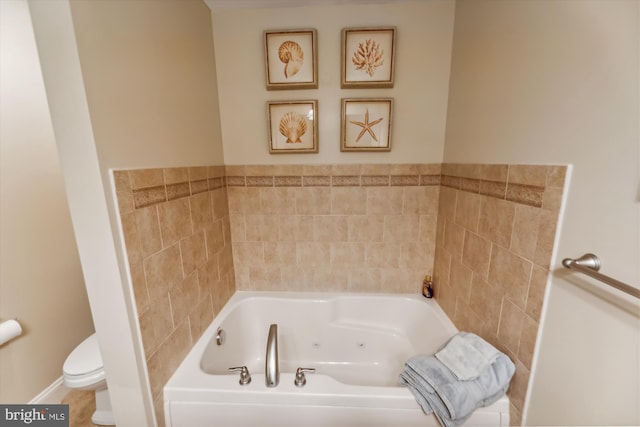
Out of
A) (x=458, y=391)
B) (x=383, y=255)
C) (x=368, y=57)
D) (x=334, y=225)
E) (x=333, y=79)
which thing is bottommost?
(x=458, y=391)

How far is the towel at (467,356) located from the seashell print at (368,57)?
1.48 m

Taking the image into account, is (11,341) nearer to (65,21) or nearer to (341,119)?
(65,21)

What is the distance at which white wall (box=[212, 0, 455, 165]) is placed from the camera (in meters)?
1.41

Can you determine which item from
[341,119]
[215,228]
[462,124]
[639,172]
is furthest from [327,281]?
[639,172]

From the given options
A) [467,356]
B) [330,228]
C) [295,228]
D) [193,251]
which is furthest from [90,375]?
[467,356]

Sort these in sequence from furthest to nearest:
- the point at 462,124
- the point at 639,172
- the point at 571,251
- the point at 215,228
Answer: the point at 215,228
the point at 462,124
the point at 571,251
the point at 639,172

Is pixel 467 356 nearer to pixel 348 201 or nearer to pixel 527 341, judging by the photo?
pixel 527 341

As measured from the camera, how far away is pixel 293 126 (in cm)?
154

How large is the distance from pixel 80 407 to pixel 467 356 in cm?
227

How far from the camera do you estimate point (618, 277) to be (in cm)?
59

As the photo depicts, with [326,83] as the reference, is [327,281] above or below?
below

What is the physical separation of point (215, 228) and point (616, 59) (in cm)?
170

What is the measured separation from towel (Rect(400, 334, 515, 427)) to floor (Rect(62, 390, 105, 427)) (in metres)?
1.90

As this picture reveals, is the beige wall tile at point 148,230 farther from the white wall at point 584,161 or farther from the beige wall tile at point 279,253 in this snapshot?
the white wall at point 584,161
